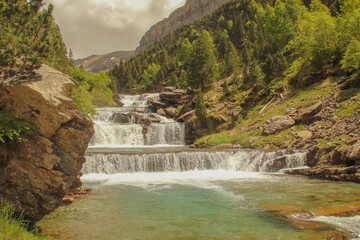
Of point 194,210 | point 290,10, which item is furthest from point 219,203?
point 290,10

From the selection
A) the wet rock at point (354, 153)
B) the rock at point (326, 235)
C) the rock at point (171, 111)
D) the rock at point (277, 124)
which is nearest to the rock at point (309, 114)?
the rock at point (277, 124)

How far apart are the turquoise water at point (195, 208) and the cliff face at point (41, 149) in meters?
1.69

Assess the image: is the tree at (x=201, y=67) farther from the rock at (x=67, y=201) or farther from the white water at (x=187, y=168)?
the rock at (x=67, y=201)

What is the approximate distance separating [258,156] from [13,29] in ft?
67.5

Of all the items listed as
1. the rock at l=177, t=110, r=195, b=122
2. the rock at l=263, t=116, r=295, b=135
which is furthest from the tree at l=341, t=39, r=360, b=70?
the rock at l=177, t=110, r=195, b=122

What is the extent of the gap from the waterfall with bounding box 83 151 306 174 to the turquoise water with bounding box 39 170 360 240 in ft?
9.16

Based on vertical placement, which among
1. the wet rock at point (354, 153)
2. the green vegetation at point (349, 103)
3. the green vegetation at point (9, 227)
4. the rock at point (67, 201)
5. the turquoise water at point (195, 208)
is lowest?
the turquoise water at point (195, 208)

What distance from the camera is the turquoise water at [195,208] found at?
28.3 feet

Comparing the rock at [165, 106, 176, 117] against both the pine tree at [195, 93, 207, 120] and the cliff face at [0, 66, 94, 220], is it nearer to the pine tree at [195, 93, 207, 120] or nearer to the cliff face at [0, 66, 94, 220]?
the pine tree at [195, 93, 207, 120]

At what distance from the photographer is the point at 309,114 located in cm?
2750

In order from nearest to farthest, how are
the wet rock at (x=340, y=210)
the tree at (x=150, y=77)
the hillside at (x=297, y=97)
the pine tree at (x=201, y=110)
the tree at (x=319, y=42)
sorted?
the wet rock at (x=340, y=210) → the hillside at (x=297, y=97) → the tree at (x=319, y=42) → the pine tree at (x=201, y=110) → the tree at (x=150, y=77)

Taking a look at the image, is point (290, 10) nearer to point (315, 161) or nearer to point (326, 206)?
point (315, 161)

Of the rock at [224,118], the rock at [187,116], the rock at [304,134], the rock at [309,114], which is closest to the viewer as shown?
the rock at [304,134]

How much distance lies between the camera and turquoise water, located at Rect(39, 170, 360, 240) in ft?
28.3
